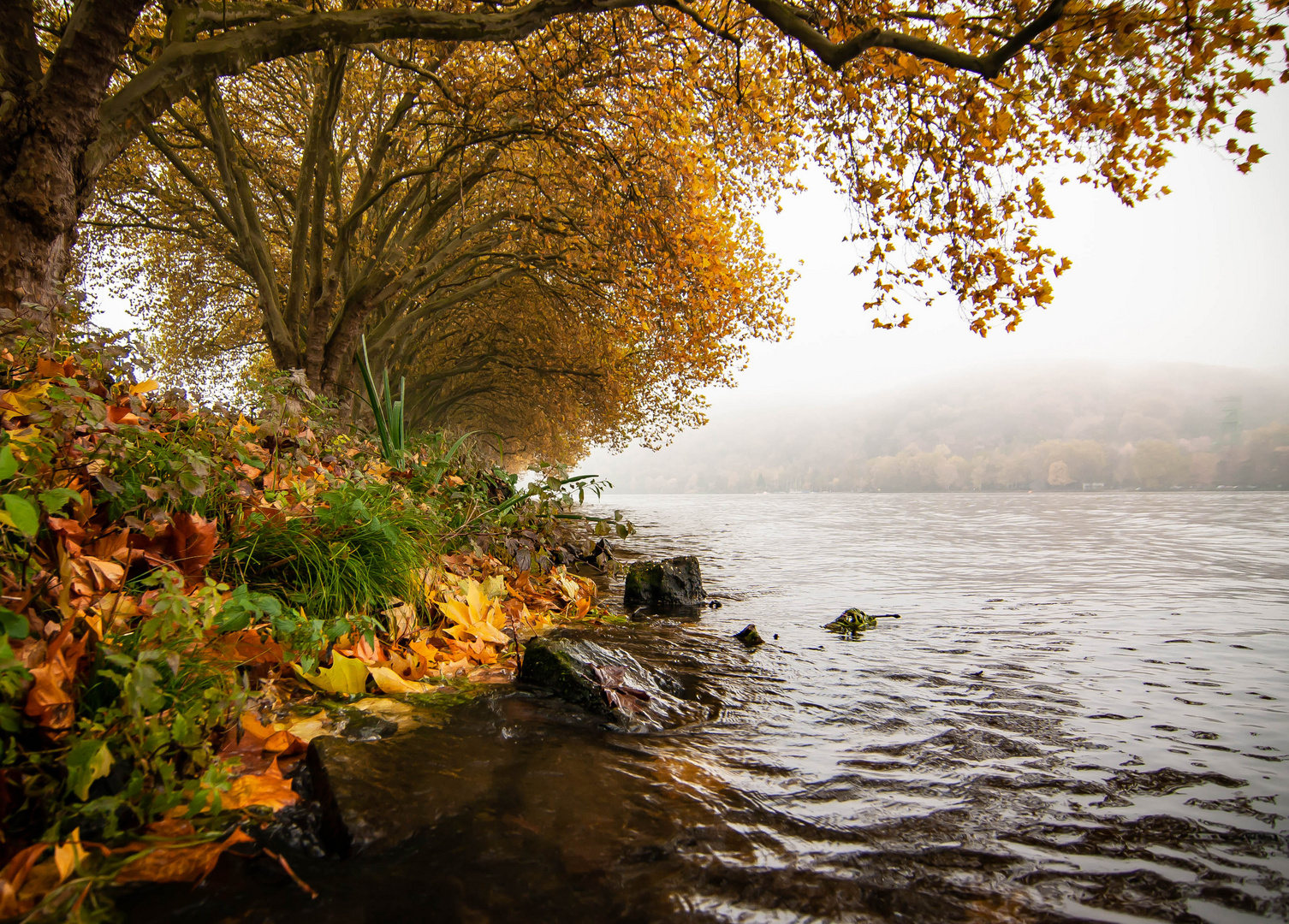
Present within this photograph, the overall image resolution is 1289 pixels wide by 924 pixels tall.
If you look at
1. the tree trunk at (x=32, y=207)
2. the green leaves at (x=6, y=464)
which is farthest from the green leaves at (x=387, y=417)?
the green leaves at (x=6, y=464)

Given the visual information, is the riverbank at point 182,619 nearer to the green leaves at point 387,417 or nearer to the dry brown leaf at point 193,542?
the dry brown leaf at point 193,542

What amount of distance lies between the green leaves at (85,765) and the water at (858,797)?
12.3 inches

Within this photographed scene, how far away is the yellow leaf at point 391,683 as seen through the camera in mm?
2719

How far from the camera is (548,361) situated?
1964 cm

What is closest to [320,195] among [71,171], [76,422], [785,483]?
[71,171]

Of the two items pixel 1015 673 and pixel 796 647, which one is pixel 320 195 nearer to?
pixel 796 647

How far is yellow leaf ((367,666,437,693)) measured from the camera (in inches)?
107

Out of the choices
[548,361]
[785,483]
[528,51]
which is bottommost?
[785,483]

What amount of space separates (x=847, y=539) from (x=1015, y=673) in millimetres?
12023

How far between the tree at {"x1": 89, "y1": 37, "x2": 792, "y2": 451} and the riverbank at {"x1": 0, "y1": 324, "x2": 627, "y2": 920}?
6.02 metres

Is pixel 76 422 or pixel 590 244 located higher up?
pixel 590 244

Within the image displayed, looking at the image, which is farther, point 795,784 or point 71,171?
point 71,171

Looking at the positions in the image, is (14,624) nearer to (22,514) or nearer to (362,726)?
(22,514)

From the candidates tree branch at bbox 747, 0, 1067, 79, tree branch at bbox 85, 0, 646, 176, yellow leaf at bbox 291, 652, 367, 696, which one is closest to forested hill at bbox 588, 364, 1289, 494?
tree branch at bbox 747, 0, 1067, 79
